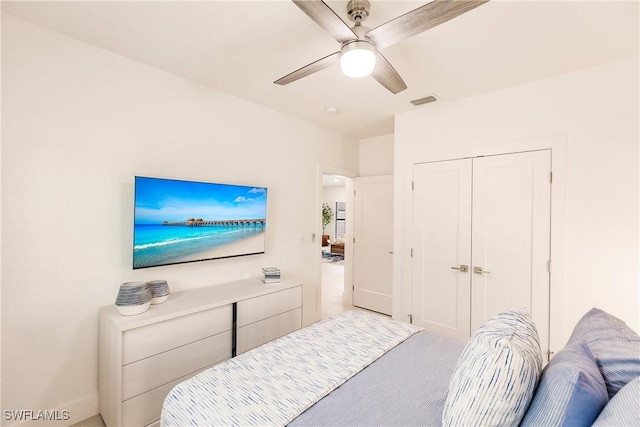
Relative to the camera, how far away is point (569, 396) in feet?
2.68

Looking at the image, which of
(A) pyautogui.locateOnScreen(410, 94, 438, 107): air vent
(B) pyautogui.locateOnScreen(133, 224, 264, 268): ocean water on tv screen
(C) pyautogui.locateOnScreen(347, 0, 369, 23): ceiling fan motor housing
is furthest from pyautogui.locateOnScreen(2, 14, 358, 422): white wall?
(A) pyautogui.locateOnScreen(410, 94, 438, 107): air vent

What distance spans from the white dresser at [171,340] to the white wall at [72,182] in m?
0.21

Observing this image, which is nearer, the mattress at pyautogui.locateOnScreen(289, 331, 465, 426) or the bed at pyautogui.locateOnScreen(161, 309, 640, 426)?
the bed at pyautogui.locateOnScreen(161, 309, 640, 426)

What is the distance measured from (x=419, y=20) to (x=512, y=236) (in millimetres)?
2220

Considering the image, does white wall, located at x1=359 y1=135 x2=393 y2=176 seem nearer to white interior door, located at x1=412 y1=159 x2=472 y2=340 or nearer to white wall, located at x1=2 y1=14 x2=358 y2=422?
white interior door, located at x1=412 y1=159 x2=472 y2=340

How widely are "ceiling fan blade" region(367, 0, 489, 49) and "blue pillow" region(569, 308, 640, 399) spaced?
1.42m

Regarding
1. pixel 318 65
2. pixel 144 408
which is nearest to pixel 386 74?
pixel 318 65

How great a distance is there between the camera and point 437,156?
315 centimetres

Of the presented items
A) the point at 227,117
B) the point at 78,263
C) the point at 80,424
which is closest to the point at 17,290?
the point at 78,263

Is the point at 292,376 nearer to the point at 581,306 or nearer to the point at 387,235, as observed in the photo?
the point at 581,306

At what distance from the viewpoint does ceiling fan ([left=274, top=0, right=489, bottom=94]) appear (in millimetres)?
1281

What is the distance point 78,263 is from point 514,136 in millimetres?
3798

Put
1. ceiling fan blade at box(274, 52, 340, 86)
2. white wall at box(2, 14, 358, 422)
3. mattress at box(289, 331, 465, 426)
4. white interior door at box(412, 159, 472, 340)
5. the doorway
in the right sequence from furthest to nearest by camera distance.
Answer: the doorway < white interior door at box(412, 159, 472, 340) < white wall at box(2, 14, 358, 422) < ceiling fan blade at box(274, 52, 340, 86) < mattress at box(289, 331, 465, 426)

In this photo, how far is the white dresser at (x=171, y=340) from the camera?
1815 mm
